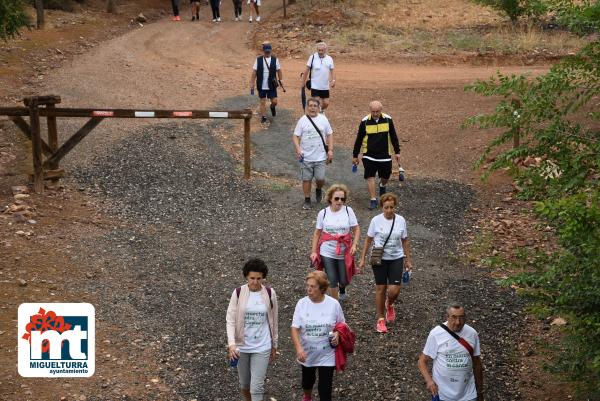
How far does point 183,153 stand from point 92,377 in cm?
825

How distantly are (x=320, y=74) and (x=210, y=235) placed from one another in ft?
19.1

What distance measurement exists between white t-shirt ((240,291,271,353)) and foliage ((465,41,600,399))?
2.22 metres

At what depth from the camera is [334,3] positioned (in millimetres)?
31047

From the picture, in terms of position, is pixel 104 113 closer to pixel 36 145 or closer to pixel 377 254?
pixel 36 145

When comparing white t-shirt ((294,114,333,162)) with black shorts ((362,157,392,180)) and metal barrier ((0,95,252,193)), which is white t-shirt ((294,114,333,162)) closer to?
black shorts ((362,157,392,180))

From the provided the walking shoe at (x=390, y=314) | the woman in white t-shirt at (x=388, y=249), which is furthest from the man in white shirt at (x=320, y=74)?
the woman in white t-shirt at (x=388, y=249)

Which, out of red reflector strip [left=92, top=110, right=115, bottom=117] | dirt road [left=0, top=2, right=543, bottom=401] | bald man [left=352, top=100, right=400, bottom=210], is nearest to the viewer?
dirt road [left=0, top=2, right=543, bottom=401]

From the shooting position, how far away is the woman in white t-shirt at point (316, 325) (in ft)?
25.3

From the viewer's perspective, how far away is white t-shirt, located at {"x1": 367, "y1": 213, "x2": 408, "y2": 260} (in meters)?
9.80

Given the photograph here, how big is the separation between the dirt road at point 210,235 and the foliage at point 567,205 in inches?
76.7

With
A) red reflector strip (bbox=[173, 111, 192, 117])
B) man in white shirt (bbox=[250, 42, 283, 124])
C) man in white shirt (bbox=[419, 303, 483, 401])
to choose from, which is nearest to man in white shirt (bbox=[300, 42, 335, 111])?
man in white shirt (bbox=[250, 42, 283, 124])

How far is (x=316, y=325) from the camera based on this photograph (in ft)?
25.5

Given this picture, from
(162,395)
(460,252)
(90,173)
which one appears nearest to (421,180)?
(460,252)

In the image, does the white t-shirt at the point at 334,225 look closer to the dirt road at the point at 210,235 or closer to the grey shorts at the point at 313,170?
the dirt road at the point at 210,235
